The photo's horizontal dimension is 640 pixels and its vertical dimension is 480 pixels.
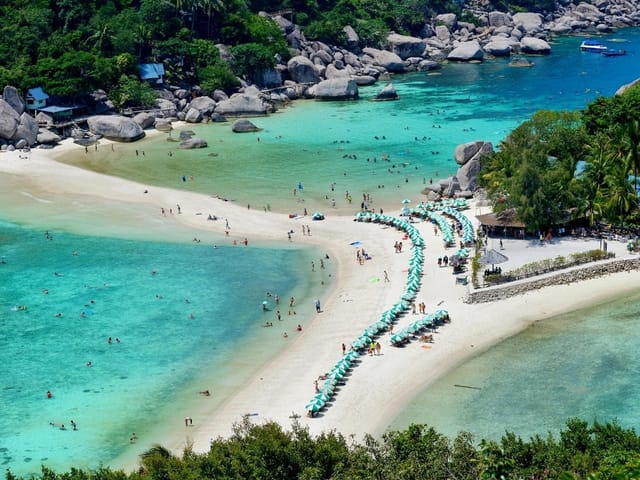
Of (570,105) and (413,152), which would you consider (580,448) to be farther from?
(570,105)

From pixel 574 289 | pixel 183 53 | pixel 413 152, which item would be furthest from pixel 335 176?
pixel 183 53

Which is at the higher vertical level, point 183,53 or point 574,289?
point 183,53

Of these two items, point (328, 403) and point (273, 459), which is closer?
point (273, 459)

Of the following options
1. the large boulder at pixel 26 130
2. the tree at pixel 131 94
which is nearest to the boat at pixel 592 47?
the tree at pixel 131 94

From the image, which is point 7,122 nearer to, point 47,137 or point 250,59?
point 47,137

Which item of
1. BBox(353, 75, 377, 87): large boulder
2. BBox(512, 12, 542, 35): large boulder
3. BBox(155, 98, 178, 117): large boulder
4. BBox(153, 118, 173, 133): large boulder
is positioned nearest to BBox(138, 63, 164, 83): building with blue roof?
BBox(155, 98, 178, 117): large boulder

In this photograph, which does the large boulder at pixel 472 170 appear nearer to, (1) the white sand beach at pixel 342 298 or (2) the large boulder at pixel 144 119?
(1) the white sand beach at pixel 342 298
